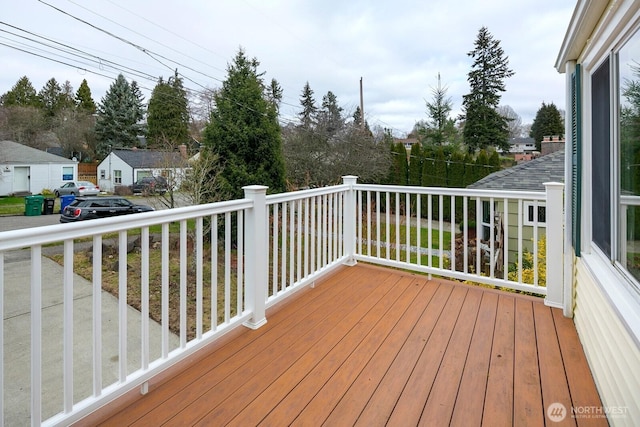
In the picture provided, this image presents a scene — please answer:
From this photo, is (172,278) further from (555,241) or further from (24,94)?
(24,94)

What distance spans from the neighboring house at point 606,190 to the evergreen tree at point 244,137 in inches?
257

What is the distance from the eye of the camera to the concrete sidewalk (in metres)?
3.53

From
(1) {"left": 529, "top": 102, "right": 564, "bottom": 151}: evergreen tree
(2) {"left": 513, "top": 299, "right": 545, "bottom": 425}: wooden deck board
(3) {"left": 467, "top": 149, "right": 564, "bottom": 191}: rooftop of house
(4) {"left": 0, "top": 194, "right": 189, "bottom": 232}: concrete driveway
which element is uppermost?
(1) {"left": 529, "top": 102, "right": 564, "bottom": 151}: evergreen tree

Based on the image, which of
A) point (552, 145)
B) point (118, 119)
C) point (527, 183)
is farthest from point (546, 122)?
point (118, 119)

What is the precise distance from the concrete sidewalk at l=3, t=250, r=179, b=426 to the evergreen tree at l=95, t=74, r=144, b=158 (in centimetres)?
2277

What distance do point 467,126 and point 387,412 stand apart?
827 inches

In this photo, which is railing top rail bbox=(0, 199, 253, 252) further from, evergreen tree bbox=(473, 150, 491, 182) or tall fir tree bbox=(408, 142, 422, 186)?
Result: evergreen tree bbox=(473, 150, 491, 182)

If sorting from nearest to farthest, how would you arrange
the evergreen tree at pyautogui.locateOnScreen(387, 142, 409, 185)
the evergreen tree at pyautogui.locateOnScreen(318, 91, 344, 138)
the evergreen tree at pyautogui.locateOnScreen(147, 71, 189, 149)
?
the evergreen tree at pyautogui.locateOnScreen(318, 91, 344, 138), the evergreen tree at pyautogui.locateOnScreen(387, 142, 409, 185), the evergreen tree at pyautogui.locateOnScreen(147, 71, 189, 149)

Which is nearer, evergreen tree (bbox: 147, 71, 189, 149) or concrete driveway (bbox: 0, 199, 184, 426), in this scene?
concrete driveway (bbox: 0, 199, 184, 426)

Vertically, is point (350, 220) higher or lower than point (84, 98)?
lower

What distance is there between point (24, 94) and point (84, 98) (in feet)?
12.8

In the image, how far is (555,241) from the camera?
2.65 m

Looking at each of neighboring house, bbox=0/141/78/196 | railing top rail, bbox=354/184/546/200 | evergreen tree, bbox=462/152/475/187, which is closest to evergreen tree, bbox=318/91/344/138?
evergreen tree, bbox=462/152/475/187

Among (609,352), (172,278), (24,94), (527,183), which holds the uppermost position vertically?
(24,94)
